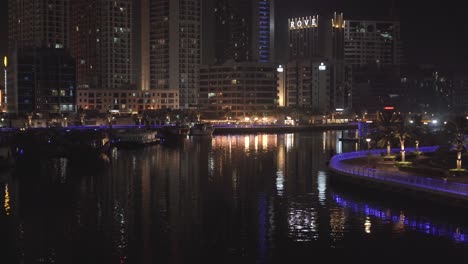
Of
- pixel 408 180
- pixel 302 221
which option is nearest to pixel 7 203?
pixel 302 221

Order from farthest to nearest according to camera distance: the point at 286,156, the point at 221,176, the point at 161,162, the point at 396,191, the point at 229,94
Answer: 1. the point at 229,94
2. the point at 286,156
3. the point at 161,162
4. the point at 221,176
5. the point at 396,191

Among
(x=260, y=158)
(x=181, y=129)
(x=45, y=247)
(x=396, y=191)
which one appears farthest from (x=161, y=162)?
(x=181, y=129)

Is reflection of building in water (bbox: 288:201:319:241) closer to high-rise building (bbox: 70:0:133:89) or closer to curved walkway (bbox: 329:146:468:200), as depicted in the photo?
curved walkway (bbox: 329:146:468:200)

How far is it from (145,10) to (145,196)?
15505 cm

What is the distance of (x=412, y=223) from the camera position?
3903 centimetres

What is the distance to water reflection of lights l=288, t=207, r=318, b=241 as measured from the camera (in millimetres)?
36375

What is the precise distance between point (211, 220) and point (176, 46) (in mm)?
158333

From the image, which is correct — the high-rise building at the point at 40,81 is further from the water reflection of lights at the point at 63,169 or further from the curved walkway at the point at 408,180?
the curved walkway at the point at 408,180

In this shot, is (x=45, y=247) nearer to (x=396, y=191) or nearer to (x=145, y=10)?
(x=396, y=191)

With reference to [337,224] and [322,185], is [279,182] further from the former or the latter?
[337,224]

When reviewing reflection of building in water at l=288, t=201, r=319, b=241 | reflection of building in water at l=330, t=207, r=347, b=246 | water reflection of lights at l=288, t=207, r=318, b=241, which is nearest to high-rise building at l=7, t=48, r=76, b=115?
reflection of building in water at l=288, t=201, r=319, b=241

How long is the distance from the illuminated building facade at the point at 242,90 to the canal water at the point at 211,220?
119 metres

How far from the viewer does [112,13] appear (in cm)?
19312

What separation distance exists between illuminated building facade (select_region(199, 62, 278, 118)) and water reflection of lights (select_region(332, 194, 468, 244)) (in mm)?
138370
